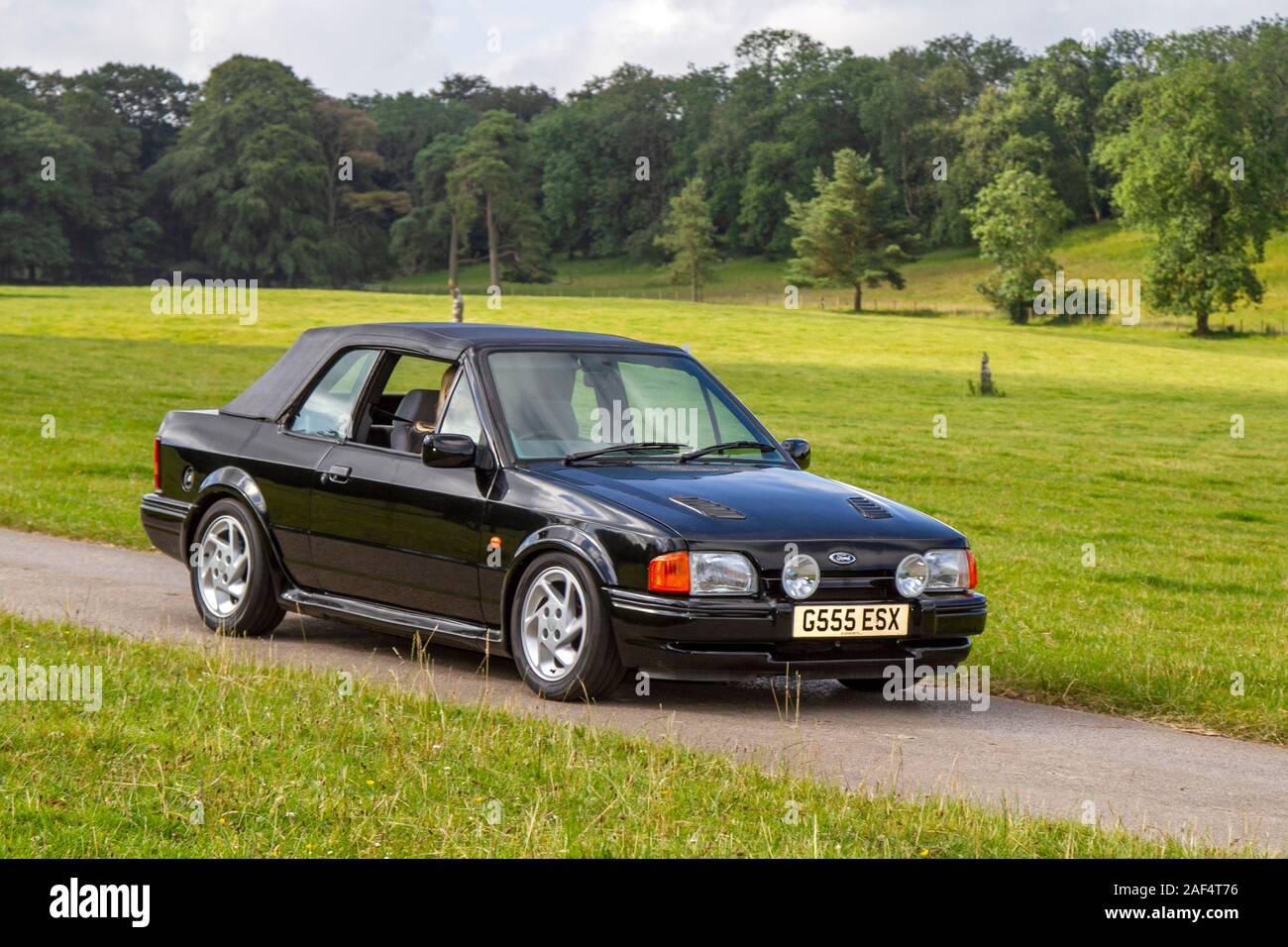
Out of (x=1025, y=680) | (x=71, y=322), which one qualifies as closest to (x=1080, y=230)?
(x=71, y=322)

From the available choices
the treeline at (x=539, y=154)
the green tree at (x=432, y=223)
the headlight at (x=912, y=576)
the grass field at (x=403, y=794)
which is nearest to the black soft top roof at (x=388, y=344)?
the headlight at (x=912, y=576)

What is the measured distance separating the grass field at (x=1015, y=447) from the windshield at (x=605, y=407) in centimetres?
211

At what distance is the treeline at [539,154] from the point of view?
12106 centimetres

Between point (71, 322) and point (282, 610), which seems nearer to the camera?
point (282, 610)

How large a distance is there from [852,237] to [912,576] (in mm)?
111868

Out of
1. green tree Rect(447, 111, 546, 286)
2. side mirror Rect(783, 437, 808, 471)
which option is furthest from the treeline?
side mirror Rect(783, 437, 808, 471)

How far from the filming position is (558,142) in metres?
157

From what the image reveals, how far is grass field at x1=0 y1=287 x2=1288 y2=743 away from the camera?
11.1m

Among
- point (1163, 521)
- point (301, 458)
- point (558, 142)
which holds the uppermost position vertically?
Result: point (558, 142)

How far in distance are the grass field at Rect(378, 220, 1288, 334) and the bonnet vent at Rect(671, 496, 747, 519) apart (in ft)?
324

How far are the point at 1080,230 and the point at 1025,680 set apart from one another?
131 m

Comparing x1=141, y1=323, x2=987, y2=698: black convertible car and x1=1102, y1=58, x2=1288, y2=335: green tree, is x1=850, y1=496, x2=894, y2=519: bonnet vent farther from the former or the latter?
x1=1102, y1=58, x2=1288, y2=335: green tree

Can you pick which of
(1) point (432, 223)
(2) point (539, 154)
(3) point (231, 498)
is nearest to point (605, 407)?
(3) point (231, 498)
